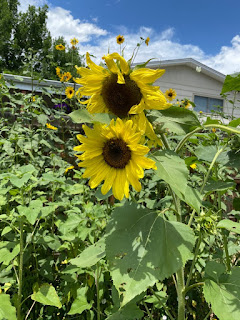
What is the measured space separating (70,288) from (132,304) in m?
0.56

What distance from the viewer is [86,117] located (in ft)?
2.35

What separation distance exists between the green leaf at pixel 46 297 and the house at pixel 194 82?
7563mm

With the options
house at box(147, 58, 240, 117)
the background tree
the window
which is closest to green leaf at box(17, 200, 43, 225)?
house at box(147, 58, 240, 117)

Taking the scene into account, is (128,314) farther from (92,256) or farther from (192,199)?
(192,199)

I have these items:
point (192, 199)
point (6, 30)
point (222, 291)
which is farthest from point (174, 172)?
point (6, 30)

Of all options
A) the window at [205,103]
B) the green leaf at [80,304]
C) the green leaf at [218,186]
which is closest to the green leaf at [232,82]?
the green leaf at [218,186]

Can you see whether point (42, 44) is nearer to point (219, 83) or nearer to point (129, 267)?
point (219, 83)

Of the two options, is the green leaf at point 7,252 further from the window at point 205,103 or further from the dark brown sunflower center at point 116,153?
the window at point 205,103

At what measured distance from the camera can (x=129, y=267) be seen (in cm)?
67

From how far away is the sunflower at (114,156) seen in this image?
2.39 ft

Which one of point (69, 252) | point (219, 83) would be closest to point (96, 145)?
point (69, 252)

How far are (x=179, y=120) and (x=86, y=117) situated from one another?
242 mm

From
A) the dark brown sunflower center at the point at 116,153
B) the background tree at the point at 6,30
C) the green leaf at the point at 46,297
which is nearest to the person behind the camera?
the dark brown sunflower center at the point at 116,153

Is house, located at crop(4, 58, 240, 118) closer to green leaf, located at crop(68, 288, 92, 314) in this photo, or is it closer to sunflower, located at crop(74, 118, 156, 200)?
green leaf, located at crop(68, 288, 92, 314)
